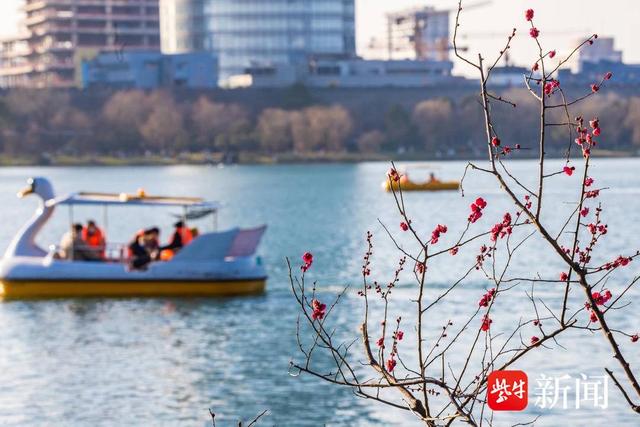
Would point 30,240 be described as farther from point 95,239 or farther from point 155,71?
point 155,71

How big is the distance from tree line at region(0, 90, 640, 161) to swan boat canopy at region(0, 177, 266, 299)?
134887 mm

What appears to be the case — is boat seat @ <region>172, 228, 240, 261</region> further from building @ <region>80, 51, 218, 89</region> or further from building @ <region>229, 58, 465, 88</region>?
building @ <region>80, 51, 218, 89</region>

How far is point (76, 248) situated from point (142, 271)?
161 cm

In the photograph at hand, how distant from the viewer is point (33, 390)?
24812 millimetres

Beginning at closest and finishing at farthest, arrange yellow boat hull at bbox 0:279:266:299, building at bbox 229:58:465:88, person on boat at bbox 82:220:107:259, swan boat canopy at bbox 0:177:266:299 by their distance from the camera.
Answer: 1. swan boat canopy at bbox 0:177:266:299
2. yellow boat hull at bbox 0:279:266:299
3. person on boat at bbox 82:220:107:259
4. building at bbox 229:58:465:88

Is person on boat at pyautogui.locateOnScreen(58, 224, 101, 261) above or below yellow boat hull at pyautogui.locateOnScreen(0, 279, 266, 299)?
above

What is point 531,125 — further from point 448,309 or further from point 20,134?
point 448,309

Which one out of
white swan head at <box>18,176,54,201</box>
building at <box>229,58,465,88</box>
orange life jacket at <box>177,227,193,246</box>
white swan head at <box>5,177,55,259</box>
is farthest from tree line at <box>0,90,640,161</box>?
orange life jacket at <box>177,227,193,246</box>

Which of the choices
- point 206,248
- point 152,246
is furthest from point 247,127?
point 206,248

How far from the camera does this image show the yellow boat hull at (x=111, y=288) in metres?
35.6

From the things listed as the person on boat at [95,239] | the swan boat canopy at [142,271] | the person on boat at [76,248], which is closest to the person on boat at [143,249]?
the swan boat canopy at [142,271]

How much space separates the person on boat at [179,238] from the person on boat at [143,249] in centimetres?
28

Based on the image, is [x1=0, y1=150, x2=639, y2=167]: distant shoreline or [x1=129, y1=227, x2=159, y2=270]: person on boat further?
[x1=0, y1=150, x2=639, y2=167]: distant shoreline

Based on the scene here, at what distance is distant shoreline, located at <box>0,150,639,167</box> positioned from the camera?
17325cm
